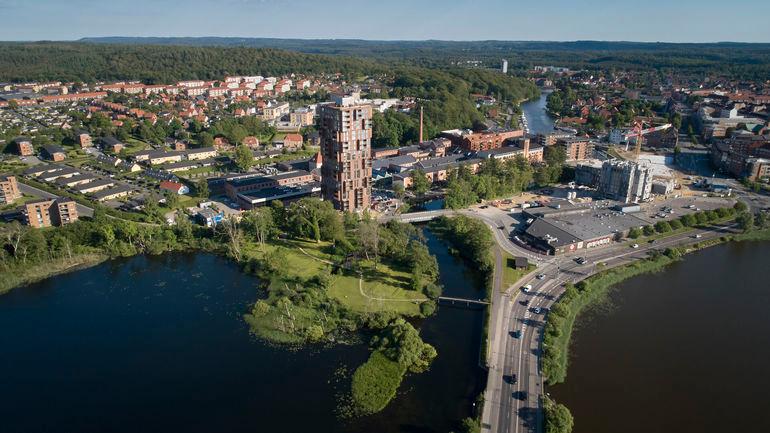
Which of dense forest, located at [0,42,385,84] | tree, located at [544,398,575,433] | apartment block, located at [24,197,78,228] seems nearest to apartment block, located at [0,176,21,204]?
apartment block, located at [24,197,78,228]

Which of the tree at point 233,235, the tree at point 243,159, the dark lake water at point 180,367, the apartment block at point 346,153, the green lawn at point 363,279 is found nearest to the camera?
the dark lake water at point 180,367

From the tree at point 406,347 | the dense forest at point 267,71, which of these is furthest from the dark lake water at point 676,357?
the dense forest at point 267,71

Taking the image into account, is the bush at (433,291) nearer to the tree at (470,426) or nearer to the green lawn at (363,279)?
the green lawn at (363,279)

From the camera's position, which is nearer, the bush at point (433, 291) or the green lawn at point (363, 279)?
the green lawn at point (363, 279)

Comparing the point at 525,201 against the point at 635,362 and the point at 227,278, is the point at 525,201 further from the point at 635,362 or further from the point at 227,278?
the point at 227,278

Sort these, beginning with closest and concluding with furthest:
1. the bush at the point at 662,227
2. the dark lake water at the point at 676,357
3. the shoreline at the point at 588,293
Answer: the dark lake water at the point at 676,357, the shoreline at the point at 588,293, the bush at the point at 662,227

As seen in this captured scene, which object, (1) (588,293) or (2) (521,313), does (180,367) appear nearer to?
(2) (521,313)

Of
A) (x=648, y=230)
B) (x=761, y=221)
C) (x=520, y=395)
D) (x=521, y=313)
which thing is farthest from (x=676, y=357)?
(x=761, y=221)
